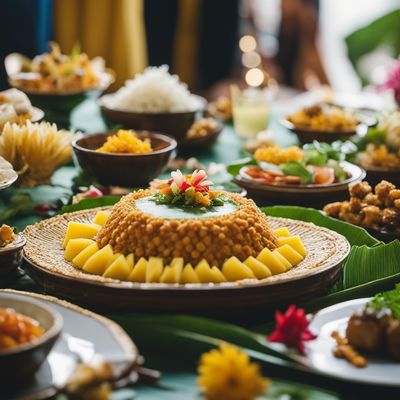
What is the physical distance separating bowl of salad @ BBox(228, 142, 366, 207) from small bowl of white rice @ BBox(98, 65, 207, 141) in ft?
1.47

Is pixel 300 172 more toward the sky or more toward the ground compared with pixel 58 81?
more toward the ground

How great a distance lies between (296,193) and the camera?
200 cm

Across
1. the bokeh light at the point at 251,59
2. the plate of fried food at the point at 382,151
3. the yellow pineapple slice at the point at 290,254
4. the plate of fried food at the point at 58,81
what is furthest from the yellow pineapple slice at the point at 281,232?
the bokeh light at the point at 251,59

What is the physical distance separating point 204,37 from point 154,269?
4395 millimetres

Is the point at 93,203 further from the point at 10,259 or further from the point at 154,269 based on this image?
the point at 154,269

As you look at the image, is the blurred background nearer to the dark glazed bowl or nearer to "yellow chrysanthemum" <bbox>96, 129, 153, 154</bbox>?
"yellow chrysanthemum" <bbox>96, 129, 153, 154</bbox>

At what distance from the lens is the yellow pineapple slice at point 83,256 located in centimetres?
142

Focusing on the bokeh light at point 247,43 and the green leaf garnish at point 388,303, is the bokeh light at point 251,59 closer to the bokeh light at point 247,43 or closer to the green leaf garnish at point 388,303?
the bokeh light at point 247,43

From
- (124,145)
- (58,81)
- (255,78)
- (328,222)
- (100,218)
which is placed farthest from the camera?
(255,78)

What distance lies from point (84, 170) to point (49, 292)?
0.81 metres

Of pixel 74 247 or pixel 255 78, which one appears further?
pixel 255 78

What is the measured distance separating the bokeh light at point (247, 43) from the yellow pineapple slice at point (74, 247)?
4591 millimetres

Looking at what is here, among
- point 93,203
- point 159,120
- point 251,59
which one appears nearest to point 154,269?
point 93,203

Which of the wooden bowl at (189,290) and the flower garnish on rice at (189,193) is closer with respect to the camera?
the wooden bowl at (189,290)
